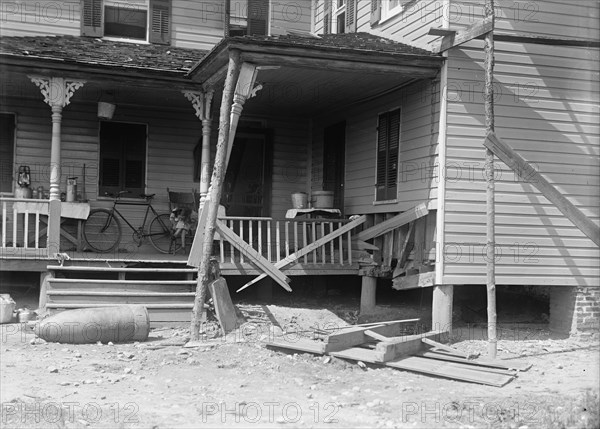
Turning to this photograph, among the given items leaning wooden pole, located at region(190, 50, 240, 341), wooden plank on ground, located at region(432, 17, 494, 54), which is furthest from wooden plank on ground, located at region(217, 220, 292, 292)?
wooden plank on ground, located at region(432, 17, 494, 54)

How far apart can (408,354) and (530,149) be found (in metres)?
4.14

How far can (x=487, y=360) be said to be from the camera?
8859mm

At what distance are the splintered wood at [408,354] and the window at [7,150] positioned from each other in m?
7.37

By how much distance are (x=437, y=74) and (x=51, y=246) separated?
21.8 ft

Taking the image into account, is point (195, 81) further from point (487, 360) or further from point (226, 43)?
point (487, 360)

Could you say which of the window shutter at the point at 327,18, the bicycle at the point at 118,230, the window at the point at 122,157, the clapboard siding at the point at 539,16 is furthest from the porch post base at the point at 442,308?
the window shutter at the point at 327,18

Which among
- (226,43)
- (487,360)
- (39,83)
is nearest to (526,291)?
(487,360)

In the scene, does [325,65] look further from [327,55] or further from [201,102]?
[201,102]

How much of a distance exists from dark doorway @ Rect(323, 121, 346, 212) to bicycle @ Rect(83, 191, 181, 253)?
130 inches

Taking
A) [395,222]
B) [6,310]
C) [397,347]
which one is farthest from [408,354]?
[6,310]

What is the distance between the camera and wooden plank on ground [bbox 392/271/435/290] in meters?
10.6

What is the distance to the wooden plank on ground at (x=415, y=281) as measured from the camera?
34.8 feet

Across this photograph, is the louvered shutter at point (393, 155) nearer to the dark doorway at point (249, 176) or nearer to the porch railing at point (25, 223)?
the dark doorway at point (249, 176)

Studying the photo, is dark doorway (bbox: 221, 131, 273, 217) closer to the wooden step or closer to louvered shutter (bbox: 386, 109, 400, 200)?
louvered shutter (bbox: 386, 109, 400, 200)
